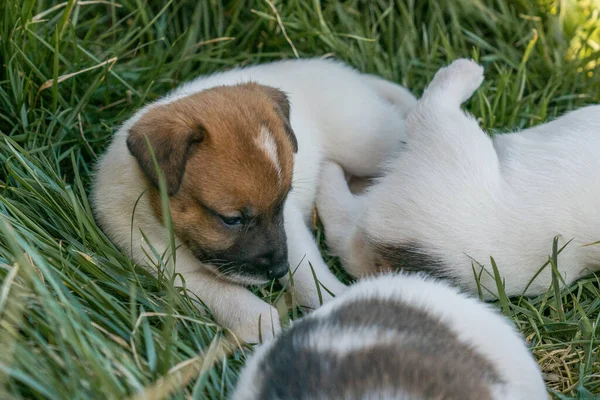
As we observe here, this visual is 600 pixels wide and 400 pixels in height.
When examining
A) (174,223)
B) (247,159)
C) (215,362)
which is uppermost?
(247,159)

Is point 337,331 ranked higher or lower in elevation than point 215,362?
higher

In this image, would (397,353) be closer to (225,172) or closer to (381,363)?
(381,363)

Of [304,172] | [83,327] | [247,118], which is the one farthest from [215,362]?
[304,172]

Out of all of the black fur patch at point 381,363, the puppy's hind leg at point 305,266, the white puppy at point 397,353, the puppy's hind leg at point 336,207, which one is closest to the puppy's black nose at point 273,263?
the puppy's hind leg at point 305,266

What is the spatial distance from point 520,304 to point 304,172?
61.3 inches

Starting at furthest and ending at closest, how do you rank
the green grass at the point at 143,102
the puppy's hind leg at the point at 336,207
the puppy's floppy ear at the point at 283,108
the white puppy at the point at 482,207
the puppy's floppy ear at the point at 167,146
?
1. the puppy's hind leg at the point at 336,207
2. the puppy's floppy ear at the point at 283,108
3. the white puppy at the point at 482,207
4. the puppy's floppy ear at the point at 167,146
5. the green grass at the point at 143,102

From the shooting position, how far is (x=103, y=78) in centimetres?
535

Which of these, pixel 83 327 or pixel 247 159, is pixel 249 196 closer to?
pixel 247 159

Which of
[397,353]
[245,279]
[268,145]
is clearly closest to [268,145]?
[268,145]

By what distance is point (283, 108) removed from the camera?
4516 millimetres

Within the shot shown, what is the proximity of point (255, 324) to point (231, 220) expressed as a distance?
0.59 metres

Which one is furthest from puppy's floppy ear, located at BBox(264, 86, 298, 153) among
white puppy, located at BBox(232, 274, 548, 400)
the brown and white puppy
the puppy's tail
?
the puppy's tail

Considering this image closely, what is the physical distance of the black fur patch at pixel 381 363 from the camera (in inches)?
114

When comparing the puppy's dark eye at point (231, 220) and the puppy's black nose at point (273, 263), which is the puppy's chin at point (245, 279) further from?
the puppy's dark eye at point (231, 220)
